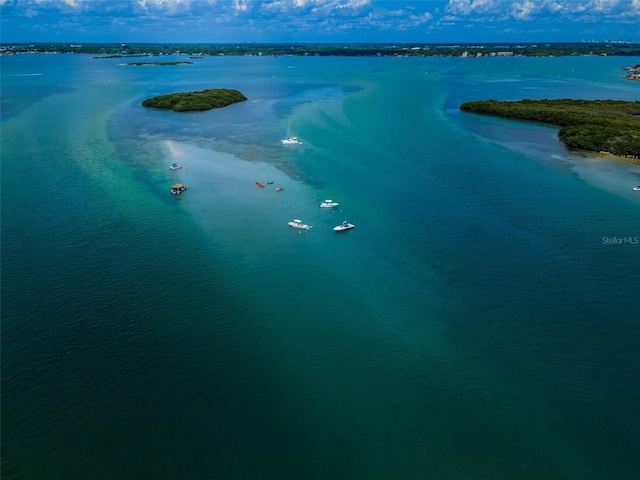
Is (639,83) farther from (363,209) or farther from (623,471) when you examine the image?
(623,471)

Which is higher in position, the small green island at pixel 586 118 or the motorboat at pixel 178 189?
the motorboat at pixel 178 189

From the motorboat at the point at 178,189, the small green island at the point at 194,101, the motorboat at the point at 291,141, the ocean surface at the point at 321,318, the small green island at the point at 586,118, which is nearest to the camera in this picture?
the ocean surface at the point at 321,318

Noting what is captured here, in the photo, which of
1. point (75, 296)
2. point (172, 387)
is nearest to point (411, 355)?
point (172, 387)

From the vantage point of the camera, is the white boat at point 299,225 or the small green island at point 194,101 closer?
the white boat at point 299,225

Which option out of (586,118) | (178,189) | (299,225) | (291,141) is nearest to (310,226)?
(299,225)

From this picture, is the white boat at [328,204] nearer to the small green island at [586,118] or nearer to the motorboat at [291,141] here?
the motorboat at [291,141]
